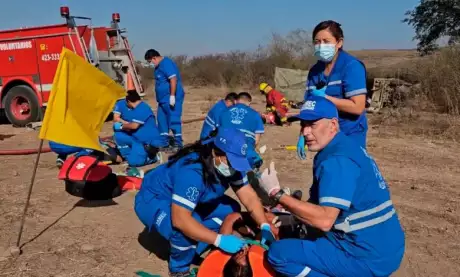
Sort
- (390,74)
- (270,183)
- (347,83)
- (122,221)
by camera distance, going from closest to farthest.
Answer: (270,183), (347,83), (122,221), (390,74)

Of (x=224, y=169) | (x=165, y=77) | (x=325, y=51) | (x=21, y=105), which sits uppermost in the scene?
(x=325, y=51)

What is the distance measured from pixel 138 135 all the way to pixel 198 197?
169 inches

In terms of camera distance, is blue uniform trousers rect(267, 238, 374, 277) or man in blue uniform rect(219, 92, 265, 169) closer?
blue uniform trousers rect(267, 238, 374, 277)

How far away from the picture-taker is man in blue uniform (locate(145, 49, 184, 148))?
27.2 ft

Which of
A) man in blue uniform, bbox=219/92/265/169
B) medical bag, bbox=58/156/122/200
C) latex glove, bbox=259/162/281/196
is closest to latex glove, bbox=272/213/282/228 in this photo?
latex glove, bbox=259/162/281/196

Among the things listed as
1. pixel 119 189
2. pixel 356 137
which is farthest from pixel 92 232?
pixel 356 137

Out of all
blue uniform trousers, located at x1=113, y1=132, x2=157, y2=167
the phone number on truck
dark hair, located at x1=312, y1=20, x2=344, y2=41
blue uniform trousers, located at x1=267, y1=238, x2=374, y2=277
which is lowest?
blue uniform trousers, located at x1=113, y1=132, x2=157, y2=167

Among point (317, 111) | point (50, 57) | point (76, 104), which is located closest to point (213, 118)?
point (76, 104)

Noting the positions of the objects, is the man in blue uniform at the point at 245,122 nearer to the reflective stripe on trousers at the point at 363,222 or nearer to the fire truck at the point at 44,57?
the reflective stripe on trousers at the point at 363,222

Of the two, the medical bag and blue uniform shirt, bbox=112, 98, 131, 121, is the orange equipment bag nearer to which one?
the medical bag

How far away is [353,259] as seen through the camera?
108 inches

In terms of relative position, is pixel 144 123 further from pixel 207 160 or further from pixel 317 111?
pixel 317 111

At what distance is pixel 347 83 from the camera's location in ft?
13.0

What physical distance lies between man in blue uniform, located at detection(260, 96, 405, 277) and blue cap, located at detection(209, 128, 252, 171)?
310 millimetres
